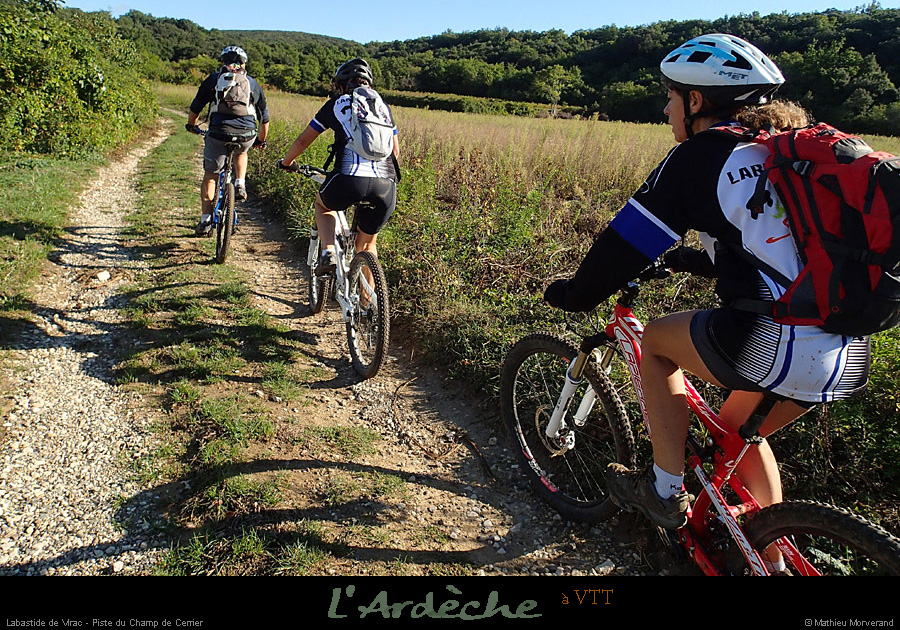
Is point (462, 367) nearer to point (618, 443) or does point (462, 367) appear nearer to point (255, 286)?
point (618, 443)

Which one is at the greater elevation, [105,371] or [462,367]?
[462,367]

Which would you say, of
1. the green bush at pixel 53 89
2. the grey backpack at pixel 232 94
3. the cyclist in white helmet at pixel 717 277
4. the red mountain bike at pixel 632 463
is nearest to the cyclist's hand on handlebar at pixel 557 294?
the cyclist in white helmet at pixel 717 277

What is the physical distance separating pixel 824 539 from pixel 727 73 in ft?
5.55

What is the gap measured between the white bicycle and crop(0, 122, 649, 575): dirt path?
233 mm

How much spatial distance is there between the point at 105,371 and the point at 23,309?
1485 mm

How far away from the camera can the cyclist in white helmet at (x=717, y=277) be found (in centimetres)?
170

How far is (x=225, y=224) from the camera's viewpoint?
6148mm

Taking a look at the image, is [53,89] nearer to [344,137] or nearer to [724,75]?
[344,137]

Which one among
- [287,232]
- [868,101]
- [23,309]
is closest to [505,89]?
[868,101]

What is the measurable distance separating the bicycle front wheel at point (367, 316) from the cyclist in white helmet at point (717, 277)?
1.85 metres

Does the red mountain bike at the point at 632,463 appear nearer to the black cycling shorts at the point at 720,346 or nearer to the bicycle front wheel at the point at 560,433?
the bicycle front wheel at the point at 560,433

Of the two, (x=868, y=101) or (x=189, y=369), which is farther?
(x=868, y=101)

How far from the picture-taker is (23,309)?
15.9ft
